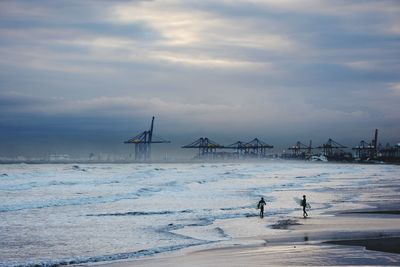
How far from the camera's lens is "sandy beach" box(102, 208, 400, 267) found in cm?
1490

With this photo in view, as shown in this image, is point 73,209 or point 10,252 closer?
point 10,252

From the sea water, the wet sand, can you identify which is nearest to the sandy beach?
the wet sand

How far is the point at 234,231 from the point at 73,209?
39.9 feet

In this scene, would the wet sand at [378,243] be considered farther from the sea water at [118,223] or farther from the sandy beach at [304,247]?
the sea water at [118,223]

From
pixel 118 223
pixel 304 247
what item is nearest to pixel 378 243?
pixel 304 247

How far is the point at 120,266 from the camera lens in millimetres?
14539

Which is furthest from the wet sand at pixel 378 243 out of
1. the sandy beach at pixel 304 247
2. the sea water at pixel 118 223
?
the sea water at pixel 118 223

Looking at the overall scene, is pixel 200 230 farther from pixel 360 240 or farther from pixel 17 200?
pixel 17 200

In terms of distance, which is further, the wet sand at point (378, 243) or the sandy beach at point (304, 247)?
the wet sand at point (378, 243)

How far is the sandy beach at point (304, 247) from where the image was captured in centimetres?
1490

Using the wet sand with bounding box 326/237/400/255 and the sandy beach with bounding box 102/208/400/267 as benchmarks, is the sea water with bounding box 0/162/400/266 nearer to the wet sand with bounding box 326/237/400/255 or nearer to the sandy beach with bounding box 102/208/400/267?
the sandy beach with bounding box 102/208/400/267

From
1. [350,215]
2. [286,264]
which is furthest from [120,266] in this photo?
[350,215]

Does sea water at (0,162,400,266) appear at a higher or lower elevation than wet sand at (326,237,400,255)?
lower

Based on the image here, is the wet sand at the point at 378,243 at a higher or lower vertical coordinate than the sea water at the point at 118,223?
higher
